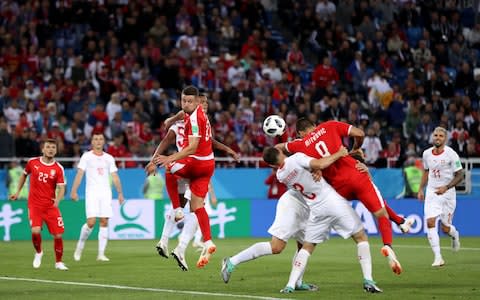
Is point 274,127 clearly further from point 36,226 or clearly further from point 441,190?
point 441,190

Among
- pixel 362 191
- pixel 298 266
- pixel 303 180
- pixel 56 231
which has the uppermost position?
pixel 303 180

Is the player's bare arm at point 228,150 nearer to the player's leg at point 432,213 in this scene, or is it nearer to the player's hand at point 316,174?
the player's hand at point 316,174

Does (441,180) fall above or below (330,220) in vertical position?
below

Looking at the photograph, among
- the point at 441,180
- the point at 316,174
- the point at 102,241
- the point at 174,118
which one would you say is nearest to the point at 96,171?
the point at 102,241

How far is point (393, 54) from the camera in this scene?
37.0 metres

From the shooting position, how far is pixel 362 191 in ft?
48.2

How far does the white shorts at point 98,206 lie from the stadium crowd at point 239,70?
26.3 feet

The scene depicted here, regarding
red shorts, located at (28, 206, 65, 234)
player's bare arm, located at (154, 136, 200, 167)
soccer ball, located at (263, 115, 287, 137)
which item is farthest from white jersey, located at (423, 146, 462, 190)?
red shorts, located at (28, 206, 65, 234)

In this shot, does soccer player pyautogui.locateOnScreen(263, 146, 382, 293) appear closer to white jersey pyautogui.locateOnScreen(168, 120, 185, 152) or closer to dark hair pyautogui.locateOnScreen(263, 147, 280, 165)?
dark hair pyautogui.locateOnScreen(263, 147, 280, 165)

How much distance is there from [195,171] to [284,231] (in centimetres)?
255

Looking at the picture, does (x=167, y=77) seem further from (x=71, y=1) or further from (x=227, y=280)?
(x=227, y=280)

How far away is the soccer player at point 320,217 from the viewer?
13.7 metres

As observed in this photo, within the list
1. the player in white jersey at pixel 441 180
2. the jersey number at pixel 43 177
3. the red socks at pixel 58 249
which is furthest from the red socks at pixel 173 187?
the player in white jersey at pixel 441 180

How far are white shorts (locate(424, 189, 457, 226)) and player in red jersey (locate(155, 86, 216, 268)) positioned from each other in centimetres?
487
